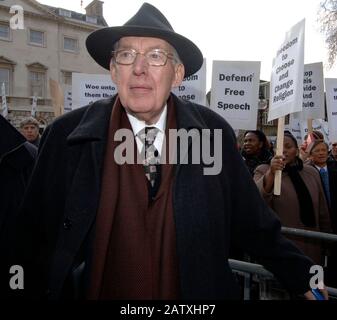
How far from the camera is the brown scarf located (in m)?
1.66

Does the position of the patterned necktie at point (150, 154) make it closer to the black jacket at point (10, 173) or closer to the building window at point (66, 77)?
the black jacket at point (10, 173)

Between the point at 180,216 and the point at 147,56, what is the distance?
77 centimetres

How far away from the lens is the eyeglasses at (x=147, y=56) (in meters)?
1.97

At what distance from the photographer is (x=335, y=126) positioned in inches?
224

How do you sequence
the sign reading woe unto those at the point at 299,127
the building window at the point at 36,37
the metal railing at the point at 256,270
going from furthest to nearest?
the building window at the point at 36,37, the sign reading woe unto those at the point at 299,127, the metal railing at the point at 256,270

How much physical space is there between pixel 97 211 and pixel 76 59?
126 ft

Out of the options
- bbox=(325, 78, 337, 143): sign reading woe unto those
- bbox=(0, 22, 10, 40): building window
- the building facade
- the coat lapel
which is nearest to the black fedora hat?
the coat lapel

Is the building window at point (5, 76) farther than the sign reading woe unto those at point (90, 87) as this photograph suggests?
Yes

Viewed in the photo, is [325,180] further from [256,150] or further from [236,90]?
[236,90]

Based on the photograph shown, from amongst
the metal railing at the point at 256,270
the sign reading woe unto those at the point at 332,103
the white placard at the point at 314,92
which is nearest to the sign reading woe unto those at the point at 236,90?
the white placard at the point at 314,92

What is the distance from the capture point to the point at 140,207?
1.72m

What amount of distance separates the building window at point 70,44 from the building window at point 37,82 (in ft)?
11.4
